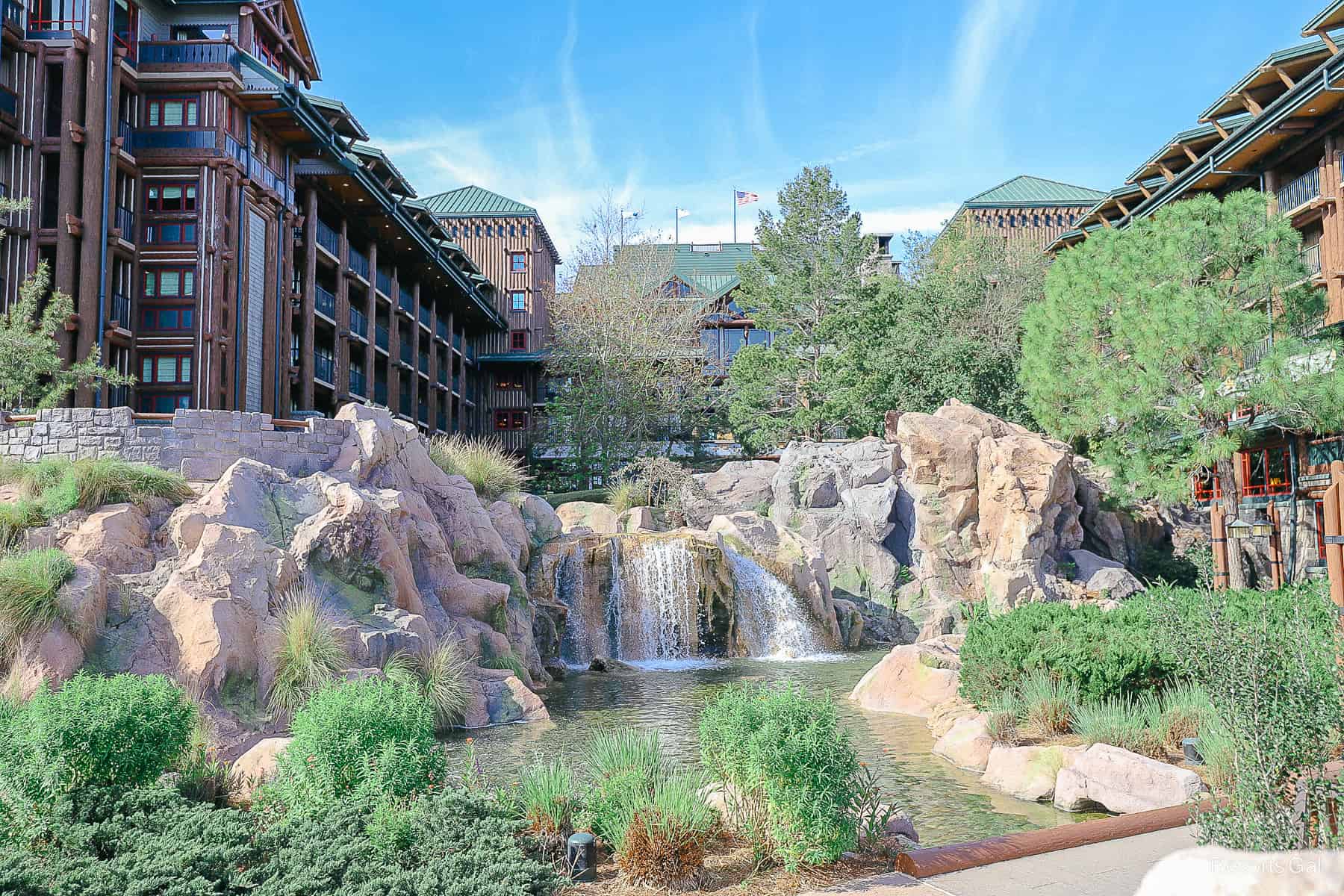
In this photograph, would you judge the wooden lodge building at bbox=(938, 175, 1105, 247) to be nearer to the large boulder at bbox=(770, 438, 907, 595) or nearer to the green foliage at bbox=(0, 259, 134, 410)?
the large boulder at bbox=(770, 438, 907, 595)

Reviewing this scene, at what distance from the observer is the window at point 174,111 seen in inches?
1035

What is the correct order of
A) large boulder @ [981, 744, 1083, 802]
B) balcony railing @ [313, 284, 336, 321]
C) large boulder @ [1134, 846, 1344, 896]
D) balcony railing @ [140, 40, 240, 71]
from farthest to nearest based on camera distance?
balcony railing @ [313, 284, 336, 321] < balcony railing @ [140, 40, 240, 71] < large boulder @ [981, 744, 1083, 802] < large boulder @ [1134, 846, 1344, 896]

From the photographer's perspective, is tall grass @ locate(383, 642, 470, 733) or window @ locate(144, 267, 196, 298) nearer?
tall grass @ locate(383, 642, 470, 733)

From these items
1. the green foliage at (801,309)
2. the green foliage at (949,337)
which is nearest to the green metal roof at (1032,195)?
the green foliage at (949,337)

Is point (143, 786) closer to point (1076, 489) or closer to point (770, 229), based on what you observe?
point (1076, 489)

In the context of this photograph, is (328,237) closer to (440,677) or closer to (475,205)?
(475,205)

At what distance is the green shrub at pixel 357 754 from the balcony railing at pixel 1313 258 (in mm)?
28139

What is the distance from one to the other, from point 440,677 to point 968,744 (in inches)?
281

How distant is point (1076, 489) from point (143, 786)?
29.1 metres

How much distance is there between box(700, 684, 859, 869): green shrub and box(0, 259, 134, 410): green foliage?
17384 mm

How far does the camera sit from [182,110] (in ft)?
86.3

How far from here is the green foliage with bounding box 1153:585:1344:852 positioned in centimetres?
497

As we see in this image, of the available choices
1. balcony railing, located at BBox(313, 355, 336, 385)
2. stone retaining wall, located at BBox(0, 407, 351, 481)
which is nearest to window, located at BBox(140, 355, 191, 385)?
balcony railing, located at BBox(313, 355, 336, 385)

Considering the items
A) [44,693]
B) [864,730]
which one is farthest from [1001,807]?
[44,693]
